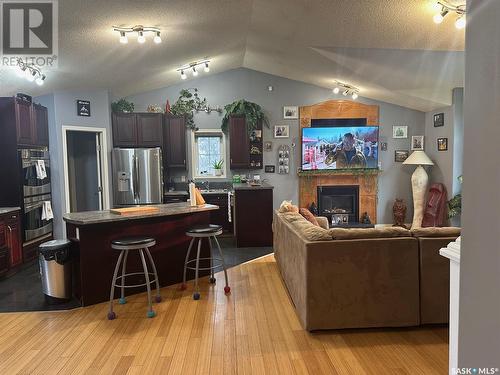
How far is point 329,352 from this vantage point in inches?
98.3

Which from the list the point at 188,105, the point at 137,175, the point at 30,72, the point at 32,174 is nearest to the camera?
the point at 30,72

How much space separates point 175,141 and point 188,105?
84 cm

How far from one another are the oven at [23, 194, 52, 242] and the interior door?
5.01 feet

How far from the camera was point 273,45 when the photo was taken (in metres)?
5.50

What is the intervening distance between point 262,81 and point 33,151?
4412 millimetres

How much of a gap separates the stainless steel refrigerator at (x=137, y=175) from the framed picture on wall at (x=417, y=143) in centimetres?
513

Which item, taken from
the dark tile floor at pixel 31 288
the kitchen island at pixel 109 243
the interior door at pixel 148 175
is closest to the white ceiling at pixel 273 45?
the interior door at pixel 148 175

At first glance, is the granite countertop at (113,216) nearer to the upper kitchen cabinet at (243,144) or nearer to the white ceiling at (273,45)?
the white ceiling at (273,45)

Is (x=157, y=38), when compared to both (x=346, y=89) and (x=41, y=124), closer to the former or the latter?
(x=41, y=124)

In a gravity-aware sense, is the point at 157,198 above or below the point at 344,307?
above

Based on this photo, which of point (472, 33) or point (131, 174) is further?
point (131, 174)

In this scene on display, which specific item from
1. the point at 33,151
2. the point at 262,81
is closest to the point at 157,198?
the point at 33,151

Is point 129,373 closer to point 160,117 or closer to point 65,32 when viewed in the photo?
point 65,32

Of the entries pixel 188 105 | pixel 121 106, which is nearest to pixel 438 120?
pixel 188 105
